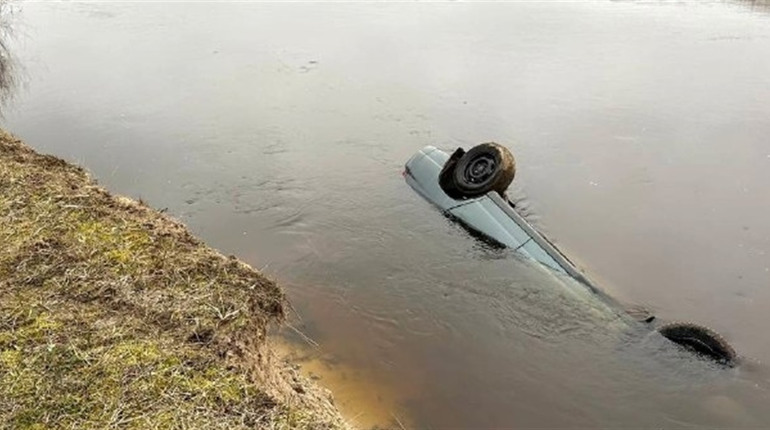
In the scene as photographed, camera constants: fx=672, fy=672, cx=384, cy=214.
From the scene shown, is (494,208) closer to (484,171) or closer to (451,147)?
(484,171)

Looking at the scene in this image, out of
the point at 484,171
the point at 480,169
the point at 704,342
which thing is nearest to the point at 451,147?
the point at 480,169

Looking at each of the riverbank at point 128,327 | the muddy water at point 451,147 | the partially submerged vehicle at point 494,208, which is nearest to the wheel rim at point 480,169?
the partially submerged vehicle at point 494,208

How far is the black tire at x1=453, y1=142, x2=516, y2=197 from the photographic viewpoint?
12.6 metres

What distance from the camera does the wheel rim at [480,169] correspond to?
1283 cm

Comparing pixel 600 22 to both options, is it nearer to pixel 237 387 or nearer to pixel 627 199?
pixel 627 199

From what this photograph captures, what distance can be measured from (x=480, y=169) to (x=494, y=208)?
4.07 ft

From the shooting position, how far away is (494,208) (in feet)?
39.7

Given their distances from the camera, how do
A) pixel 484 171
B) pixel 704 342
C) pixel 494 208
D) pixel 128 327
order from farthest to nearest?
pixel 484 171, pixel 494 208, pixel 704 342, pixel 128 327

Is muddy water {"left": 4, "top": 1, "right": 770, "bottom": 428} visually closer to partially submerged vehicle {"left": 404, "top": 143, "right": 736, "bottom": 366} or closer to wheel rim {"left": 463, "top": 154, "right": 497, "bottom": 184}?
partially submerged vehicle {"left": 404, "top": 143, "right": 736, "bottom": 366}

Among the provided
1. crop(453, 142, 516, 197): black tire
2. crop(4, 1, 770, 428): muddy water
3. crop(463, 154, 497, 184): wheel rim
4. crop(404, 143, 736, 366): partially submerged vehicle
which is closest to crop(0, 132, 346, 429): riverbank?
crop(4, 1, 770, 428): muddy water

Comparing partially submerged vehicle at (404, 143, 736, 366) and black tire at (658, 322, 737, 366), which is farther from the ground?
black tire at (658, 322, 737, 366)

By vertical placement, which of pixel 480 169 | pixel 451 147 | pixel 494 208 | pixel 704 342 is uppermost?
pixel 704 342

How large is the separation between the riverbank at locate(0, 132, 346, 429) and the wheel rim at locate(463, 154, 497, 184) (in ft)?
21.7

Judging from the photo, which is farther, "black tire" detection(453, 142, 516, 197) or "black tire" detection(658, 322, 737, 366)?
"black tire" detection(453, 142, 516, 197)
